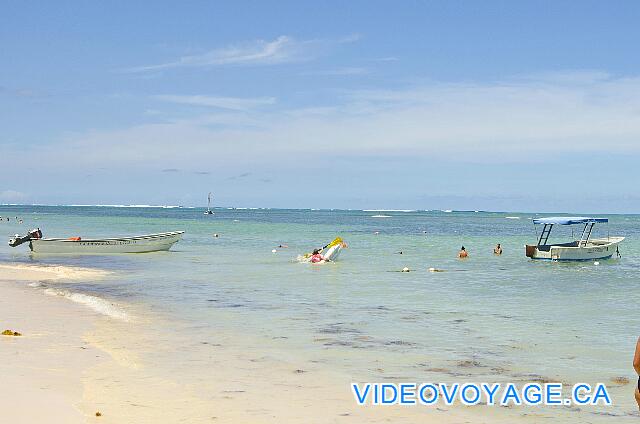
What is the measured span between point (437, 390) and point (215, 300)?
13291 mm

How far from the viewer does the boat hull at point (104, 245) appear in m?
46.2

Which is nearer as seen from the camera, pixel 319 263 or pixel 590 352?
pixel 590 352

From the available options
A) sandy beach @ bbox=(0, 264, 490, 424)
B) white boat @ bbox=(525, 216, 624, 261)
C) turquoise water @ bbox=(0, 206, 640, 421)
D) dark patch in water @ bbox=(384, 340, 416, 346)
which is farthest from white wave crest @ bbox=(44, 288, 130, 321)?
white boat @ bbox=(525, 216, 624, 261)

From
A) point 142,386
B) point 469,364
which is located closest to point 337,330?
point 469,364

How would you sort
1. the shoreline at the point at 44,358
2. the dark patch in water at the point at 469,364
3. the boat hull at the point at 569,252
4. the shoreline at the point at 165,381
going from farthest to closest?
the boat hull at the point at 569,252 → the dark patch in water at the point at 469,364 → the shoreline at the point at 165,381 → the shoreline at the point at 44,358

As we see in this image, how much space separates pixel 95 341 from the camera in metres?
15.4

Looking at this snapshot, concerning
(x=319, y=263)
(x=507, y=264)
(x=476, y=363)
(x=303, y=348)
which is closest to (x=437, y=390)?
(x=476, y=363)

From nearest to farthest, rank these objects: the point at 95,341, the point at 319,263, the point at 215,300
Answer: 1. the point at 95,341
2. the point at 215,300
3. the point at 319,263

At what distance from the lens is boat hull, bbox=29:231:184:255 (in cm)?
4619

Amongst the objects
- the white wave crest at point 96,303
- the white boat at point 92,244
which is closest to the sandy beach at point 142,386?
the white wave crest at point 96,303

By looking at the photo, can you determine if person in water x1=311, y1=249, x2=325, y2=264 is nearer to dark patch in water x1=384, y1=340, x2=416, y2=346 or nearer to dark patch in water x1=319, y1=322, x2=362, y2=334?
dark patch in water x1=319, y1=322, x2=362, y2=334

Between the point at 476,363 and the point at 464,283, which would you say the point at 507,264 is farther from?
the point at 476,363

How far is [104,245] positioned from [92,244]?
80cm

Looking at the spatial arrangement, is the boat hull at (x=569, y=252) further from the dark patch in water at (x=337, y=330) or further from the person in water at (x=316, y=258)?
the dark patch in water at (x=337, y=330)
